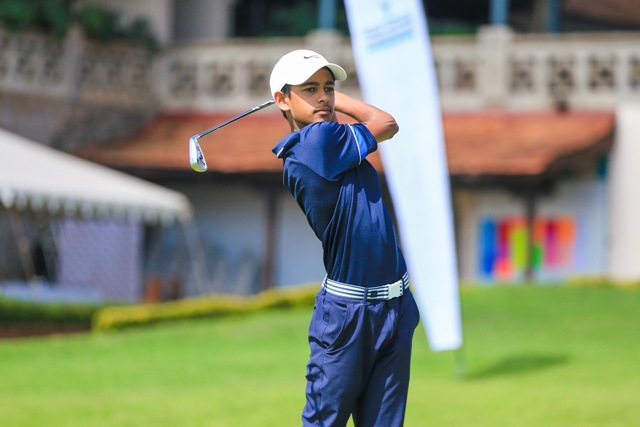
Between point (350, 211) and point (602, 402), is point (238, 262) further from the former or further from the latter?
point (350, 211)

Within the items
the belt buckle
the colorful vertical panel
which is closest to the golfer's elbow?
the belt buckle

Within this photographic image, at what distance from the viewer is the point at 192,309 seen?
682 inches

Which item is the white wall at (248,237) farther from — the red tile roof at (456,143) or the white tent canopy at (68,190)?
the white tent canopy at (68,190)

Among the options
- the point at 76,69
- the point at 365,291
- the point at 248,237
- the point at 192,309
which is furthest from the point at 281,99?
the point at 248,237

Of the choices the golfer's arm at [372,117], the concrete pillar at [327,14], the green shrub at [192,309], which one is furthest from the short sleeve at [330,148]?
the concrete pillar at [327,14]

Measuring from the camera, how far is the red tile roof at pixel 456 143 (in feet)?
62.3

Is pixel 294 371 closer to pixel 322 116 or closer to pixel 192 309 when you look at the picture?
pixel 192 309

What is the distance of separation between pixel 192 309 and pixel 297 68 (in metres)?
12.6

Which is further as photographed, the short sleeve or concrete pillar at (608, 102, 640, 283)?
concrete pillar at (608, 102, 640, 283)

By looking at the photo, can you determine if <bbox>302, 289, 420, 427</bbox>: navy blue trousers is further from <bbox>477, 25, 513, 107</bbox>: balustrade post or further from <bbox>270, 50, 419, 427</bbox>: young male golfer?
<bbox>477, 25, 513, 107</bbox>: balustrade post

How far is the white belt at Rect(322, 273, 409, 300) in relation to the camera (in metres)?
4.99

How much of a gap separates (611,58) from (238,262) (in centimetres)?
739

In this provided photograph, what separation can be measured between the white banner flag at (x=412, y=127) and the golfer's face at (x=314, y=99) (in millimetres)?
5012

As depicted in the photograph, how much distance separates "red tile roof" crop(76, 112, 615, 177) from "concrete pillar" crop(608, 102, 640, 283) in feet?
1.06
